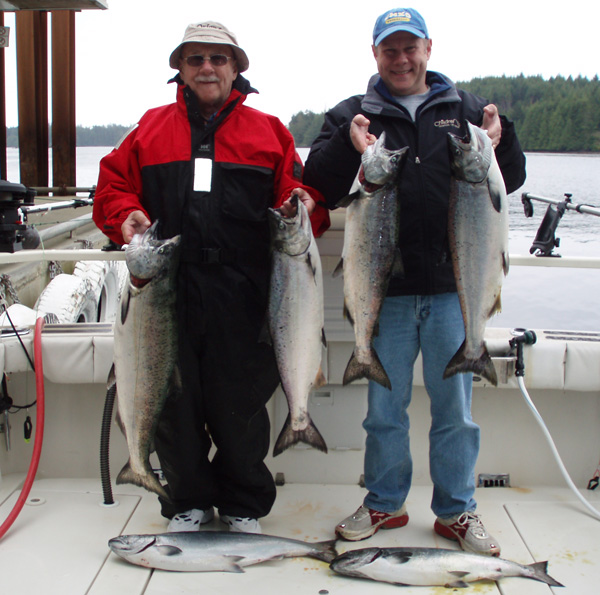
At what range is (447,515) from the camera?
299 cm

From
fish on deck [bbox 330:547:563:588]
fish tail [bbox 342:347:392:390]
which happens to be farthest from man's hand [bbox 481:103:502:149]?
fish on deck [bbox 330:547:563:588]

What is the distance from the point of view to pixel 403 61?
9.11ft

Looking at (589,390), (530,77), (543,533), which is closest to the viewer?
(543,533)

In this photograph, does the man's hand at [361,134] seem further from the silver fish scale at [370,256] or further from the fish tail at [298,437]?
the fish tail at [298,437]

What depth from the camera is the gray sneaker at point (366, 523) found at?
9.84ft

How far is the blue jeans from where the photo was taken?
2852 mm

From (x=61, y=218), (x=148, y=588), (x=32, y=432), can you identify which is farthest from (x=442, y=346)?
(x=61, y=218)

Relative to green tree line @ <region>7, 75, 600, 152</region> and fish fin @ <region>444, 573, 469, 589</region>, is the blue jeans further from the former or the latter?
green tree line @ <region>7, 75, 600, 152</region>

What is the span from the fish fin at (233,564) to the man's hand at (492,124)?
2092mm

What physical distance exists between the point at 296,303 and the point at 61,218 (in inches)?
351

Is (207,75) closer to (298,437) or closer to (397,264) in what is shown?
(397,264)

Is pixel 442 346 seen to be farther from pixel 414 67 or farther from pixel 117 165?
pixel 117 165

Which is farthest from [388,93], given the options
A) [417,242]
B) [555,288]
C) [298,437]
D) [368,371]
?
[555,288]

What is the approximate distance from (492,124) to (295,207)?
90 cm
